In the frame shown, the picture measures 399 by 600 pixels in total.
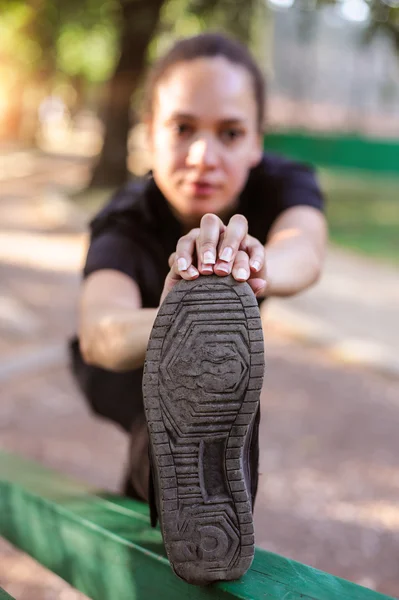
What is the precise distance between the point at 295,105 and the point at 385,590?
65.8 feet

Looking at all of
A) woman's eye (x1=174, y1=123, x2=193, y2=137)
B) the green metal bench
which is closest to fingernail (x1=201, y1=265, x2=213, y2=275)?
the green metal bench

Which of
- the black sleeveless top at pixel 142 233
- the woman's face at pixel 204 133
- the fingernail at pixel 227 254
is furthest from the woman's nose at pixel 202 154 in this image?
the fingernail at pixel 227 254

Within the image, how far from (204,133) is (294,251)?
12.7 inches

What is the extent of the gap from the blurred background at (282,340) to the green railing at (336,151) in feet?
0.08

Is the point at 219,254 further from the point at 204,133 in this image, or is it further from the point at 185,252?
the point at 204,133

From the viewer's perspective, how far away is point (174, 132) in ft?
5.25

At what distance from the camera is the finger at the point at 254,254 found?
44.8 inches

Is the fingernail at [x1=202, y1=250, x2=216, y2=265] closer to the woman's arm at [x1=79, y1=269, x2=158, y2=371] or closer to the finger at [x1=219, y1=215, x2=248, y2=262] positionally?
the finger at [x1=219, y1=215, x2=248, y2=262]

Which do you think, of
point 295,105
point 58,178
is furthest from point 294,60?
point 58,178

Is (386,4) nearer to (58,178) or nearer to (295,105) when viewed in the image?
(58,178)

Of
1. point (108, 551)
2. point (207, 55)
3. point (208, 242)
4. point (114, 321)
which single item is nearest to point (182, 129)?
point (207, 55)

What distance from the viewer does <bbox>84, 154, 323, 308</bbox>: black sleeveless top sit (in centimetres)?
174

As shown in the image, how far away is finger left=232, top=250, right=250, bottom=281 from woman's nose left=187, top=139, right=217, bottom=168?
0.49 metres

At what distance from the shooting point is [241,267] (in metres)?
1.08
